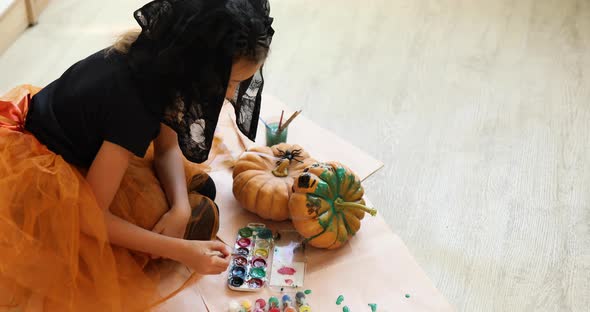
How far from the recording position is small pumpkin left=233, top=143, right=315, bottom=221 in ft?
4.34

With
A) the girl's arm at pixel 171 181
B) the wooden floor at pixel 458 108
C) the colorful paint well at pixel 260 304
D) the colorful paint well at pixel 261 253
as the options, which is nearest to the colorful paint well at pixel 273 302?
the colorful paint well at pixel 260 304

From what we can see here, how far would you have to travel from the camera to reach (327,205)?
1.28m

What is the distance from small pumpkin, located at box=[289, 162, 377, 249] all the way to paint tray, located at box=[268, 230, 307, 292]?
4cm

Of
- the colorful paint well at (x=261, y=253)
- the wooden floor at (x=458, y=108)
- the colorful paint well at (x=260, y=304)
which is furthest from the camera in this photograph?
the wooden floor at (x=458, y=108)

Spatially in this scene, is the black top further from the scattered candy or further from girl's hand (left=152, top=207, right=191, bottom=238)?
the scattered candy

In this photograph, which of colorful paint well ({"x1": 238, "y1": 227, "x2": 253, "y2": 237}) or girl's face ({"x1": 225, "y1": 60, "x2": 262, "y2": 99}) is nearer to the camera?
girl's face ({"x1": 225, "y1": 60, "x2": 262, "y2": 99})

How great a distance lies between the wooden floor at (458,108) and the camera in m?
1.55

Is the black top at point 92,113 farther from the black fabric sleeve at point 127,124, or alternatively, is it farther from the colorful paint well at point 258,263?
the colorful paint well at point 258,263

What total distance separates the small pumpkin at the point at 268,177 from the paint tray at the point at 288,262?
0.05 m

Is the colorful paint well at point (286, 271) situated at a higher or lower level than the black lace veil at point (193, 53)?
lower

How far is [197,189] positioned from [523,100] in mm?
1217

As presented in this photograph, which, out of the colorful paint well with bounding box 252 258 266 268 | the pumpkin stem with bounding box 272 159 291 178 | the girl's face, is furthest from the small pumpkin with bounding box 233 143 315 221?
the girl's face

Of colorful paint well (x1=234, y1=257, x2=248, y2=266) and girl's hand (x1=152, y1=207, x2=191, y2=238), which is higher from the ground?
girl's hand (x1=152, y1=207, x2=191, y2=238)

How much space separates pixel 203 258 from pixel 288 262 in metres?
0.22
